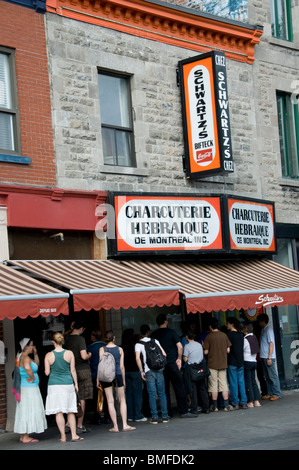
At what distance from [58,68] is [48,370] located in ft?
19.4

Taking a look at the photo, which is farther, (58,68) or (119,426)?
(58,68)

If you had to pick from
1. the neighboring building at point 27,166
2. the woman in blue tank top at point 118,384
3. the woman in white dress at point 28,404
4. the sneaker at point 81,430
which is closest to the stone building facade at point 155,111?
the neighboring building at point 27,166

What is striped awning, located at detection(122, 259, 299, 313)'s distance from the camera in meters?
14.3

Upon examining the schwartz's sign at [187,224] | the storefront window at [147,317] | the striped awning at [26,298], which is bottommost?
the storefront window at [147,317]

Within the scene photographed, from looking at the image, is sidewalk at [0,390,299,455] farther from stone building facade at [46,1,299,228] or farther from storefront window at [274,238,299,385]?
stone building facade at [46,1,299,228]

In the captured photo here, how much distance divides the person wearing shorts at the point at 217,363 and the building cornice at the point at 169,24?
21.5ft

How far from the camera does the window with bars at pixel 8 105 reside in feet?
45.8

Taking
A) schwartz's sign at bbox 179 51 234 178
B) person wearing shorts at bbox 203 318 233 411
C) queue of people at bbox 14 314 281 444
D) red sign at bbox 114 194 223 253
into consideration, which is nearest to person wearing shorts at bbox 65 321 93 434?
queue of people at bbox 14 314 281 444

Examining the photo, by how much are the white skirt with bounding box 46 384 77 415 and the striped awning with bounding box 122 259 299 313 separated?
284 cm

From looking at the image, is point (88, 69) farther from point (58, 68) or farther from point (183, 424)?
point (183, 424)

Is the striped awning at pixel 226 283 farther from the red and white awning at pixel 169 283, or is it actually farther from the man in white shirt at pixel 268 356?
the man in white shirt at pixel 268 356

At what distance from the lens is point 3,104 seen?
1402cm

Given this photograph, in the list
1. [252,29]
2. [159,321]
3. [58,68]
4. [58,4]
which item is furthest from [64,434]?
[252,29]

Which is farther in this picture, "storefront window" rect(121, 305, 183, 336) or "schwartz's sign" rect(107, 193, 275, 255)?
"storefront window" rect(121, 305, 183, 336)
